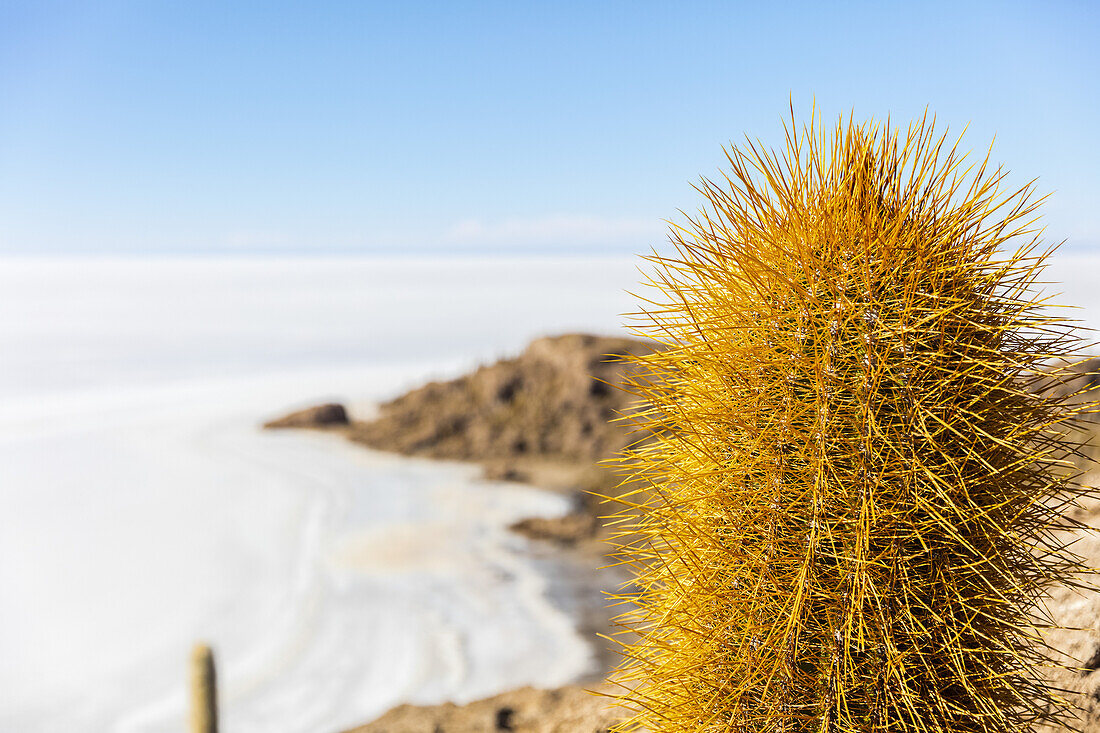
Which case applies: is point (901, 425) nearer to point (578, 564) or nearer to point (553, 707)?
point (553, 707)

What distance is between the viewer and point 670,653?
316 centimetres

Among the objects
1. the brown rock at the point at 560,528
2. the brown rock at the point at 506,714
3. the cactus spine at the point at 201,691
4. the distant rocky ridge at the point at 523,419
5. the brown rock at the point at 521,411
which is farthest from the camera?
the brown rock at the point at 521,411

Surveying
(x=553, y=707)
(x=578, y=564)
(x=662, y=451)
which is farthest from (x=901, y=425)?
(x=578, y=564)

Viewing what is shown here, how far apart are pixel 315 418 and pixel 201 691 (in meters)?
17.2

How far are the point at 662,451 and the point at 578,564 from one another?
1037 cm

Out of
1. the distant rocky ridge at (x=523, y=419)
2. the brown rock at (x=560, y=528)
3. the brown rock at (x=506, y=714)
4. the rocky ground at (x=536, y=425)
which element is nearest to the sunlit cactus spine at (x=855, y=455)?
the brown rock at (x=506, y=714)

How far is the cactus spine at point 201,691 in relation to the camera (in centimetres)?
698

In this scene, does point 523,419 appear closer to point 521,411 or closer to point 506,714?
point 521,411

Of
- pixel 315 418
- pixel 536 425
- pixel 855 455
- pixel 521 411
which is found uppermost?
pixel 855 455

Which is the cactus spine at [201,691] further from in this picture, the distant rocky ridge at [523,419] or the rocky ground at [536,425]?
the distant rocky ridge at [523,419]

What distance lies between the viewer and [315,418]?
23.7 metres

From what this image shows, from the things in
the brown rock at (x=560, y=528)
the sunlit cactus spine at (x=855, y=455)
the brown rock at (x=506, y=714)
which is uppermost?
the sunlit cactus spine at (x=855, y=455)

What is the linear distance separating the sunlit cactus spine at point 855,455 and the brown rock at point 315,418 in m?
21.7

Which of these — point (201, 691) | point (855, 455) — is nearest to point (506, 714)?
point (201, 691)
